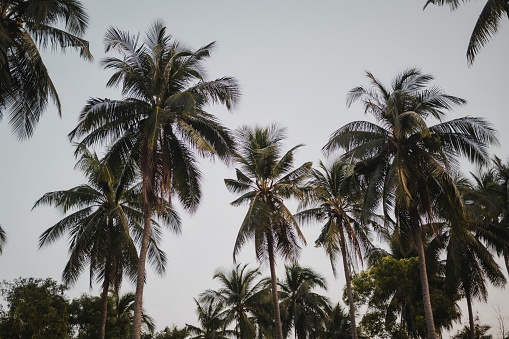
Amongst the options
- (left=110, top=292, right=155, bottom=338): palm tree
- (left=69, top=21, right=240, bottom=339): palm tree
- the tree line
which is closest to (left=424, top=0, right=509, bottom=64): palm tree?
the tree line

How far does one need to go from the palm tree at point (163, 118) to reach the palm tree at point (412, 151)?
17.2ft

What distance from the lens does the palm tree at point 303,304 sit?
34562mm

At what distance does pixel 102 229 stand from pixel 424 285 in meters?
13.4

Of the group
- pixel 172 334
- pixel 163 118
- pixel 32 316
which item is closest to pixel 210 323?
pixel 172 334

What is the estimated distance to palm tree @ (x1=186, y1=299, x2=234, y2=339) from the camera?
34.0 metres

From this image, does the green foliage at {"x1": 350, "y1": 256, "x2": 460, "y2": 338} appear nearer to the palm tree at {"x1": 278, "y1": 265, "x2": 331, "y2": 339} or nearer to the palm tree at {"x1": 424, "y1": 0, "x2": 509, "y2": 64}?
the palm tree at {"x1": 278, "y1": 265, "x2": 331, "y2": 339}

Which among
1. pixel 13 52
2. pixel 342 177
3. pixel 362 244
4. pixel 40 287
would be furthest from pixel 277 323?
pixel 13 52

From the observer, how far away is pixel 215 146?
17469 millimetres

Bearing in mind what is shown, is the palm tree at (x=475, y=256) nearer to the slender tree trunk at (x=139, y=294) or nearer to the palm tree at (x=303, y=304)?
the palm tree at (x=303, y=304)

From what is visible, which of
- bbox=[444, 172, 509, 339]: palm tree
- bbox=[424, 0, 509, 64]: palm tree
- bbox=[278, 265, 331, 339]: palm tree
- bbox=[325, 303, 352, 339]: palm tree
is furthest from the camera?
bbox=[325, 303, 352, 339]: palm tree

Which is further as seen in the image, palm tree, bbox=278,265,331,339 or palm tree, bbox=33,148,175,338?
palm tree, bbox=278,265,331,339

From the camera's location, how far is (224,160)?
17422 millimetres

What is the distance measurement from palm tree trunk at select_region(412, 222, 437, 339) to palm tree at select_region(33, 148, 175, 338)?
32.0 ft

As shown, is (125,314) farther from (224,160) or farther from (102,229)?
(224,160)
